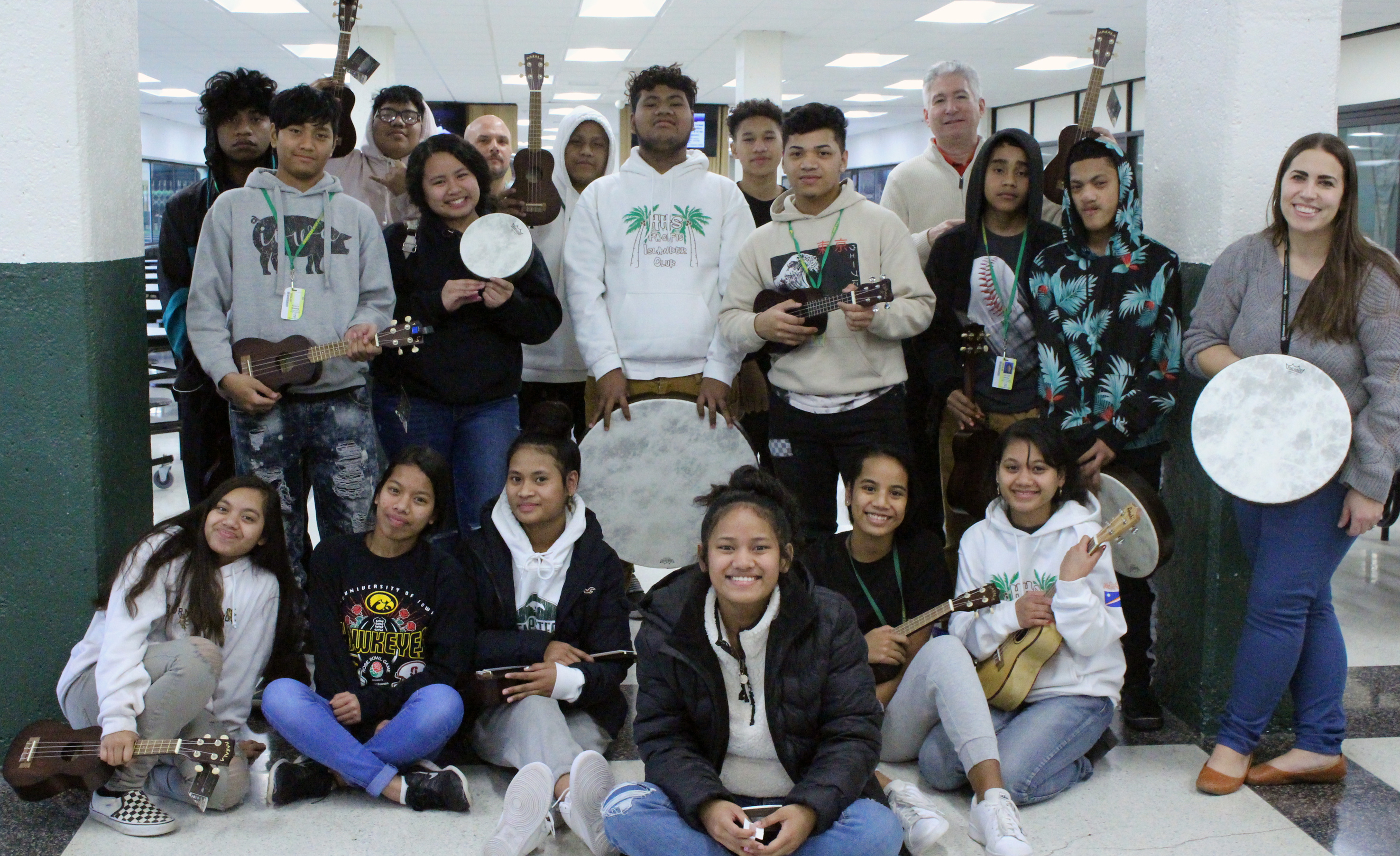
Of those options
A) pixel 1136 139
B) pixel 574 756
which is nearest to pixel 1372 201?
pixel 1136 139

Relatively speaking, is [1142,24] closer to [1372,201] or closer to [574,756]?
[1372,201]

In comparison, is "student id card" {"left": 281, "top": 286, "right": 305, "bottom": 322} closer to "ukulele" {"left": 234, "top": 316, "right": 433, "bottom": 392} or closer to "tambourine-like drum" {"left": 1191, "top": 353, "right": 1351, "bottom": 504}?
"ukulele" {"left": 234, "top": 316, "right": 433, "bottom": 392}

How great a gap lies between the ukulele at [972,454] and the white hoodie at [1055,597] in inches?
11.0

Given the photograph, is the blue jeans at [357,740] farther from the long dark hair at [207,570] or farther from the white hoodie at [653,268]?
the white hoodie at [653,268]

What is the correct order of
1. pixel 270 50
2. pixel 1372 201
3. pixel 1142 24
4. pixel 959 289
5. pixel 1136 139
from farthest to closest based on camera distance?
pixel 1136 139, pixel 270 50, pixel 1142 24, pixel 1372 201, pixel 959 289

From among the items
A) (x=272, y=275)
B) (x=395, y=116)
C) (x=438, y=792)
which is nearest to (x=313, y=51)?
(x=395, y=116)

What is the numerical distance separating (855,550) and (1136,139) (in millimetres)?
11222

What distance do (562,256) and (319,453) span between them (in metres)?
0.97

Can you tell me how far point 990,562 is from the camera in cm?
270

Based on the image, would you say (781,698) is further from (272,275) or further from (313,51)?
(313,51)

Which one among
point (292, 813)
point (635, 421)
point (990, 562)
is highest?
point (635, 421)

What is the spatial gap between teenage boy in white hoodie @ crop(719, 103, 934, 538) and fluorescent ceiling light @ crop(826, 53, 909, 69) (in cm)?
933

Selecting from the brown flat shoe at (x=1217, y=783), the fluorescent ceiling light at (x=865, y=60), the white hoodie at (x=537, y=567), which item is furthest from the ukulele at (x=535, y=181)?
the fluorescent ceiling light at (x=865, y=60)

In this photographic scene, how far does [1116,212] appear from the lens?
2857 mm
